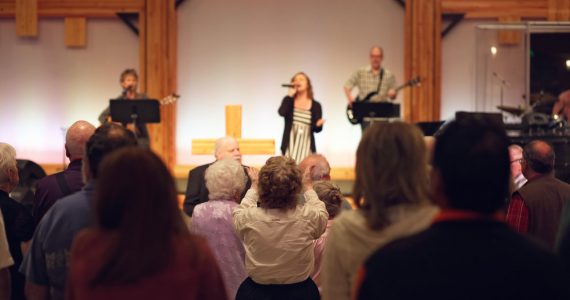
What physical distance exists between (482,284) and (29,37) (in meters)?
10.2

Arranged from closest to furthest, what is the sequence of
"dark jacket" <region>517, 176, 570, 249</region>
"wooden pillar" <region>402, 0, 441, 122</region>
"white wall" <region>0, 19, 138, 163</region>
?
"dark jacket" <region>517, 176, 570, 249</region>, "wooden pillar" <region>402, 0, 441, 122</region>, "white wall" <region>0, 19, 138, 163</region>

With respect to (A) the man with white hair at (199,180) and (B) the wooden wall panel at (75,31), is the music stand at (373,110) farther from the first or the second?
(B) the wooden wall panel at (75,31)

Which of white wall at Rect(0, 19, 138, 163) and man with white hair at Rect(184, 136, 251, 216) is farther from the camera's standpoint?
white wall at Rect(0, 19, 138, 163)

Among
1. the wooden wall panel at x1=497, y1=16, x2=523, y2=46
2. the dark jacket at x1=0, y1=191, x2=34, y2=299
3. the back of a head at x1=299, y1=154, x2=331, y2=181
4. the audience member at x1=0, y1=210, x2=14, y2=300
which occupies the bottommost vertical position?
the audience member at x1=0, y1=210, x2=14, y2=300

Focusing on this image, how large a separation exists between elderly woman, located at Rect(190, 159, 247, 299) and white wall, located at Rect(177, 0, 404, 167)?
6.74 metres

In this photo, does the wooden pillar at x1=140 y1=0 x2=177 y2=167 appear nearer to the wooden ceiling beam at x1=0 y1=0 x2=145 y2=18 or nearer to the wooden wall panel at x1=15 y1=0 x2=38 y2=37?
the wooden ceiling beam at x1=0 y1=0 x2=145 y2=18

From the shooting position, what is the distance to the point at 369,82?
9.72 meters

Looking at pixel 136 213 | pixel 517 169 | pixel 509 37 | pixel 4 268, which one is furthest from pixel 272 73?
pixel 136 213

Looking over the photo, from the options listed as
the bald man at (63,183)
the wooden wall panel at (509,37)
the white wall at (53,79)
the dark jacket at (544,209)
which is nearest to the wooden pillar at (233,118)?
the white wall at (53,79)

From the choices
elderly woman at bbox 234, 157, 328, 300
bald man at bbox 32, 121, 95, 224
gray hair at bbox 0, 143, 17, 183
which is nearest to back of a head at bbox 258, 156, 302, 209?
elderly woman at bbox 234, 157, 328, 300

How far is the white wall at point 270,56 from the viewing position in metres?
10.9

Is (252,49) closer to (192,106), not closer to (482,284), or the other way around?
(192,106)

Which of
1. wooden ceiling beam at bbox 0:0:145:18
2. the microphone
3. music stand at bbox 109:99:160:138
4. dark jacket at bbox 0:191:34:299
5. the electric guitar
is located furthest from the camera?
wooden ceiling beam at bbox 0:0:145:18

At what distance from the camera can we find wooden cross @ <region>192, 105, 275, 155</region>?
31.3 ft
